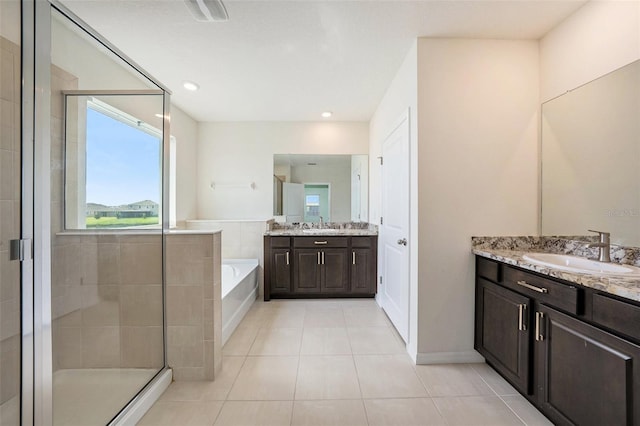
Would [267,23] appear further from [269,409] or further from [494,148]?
[269,409]

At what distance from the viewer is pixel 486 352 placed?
75.1 inches

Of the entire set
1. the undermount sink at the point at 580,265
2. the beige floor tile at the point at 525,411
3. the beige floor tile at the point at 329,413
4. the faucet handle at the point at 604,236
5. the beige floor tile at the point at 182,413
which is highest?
the faucet handle at the point at 604,236

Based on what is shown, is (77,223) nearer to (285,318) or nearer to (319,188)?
(285,318)

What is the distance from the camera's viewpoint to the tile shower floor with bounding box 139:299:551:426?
1.51 metres

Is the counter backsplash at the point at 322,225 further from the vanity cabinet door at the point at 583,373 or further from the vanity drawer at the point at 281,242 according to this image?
the vanity cabinet door at the point at 583,373

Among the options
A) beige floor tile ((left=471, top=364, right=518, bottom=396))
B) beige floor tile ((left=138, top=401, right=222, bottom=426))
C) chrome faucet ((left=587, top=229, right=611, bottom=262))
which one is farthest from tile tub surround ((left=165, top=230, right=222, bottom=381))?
chrome faucet ((left=587, top=229, right=611, bottom=262))

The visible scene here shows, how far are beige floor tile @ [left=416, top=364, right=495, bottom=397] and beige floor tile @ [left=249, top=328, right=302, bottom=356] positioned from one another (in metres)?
0.98

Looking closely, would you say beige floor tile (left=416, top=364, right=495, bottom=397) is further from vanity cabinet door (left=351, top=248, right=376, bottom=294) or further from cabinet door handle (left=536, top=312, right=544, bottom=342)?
vanity cabinet door (left=351, top=248, right=376, bottom=294)

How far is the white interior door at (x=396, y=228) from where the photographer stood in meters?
2.29

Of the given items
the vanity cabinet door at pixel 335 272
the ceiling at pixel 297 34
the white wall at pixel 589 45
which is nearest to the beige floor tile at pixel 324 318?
the vanity cabinet door at pixel 335 272

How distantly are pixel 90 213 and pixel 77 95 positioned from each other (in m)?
0.74

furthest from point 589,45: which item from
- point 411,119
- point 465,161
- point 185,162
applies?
point 185,162

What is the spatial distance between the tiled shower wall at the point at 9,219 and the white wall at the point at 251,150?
8.79ft

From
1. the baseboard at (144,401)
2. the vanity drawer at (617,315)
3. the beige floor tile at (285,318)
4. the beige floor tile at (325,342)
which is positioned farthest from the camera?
the beige floor tile at (285,318)
